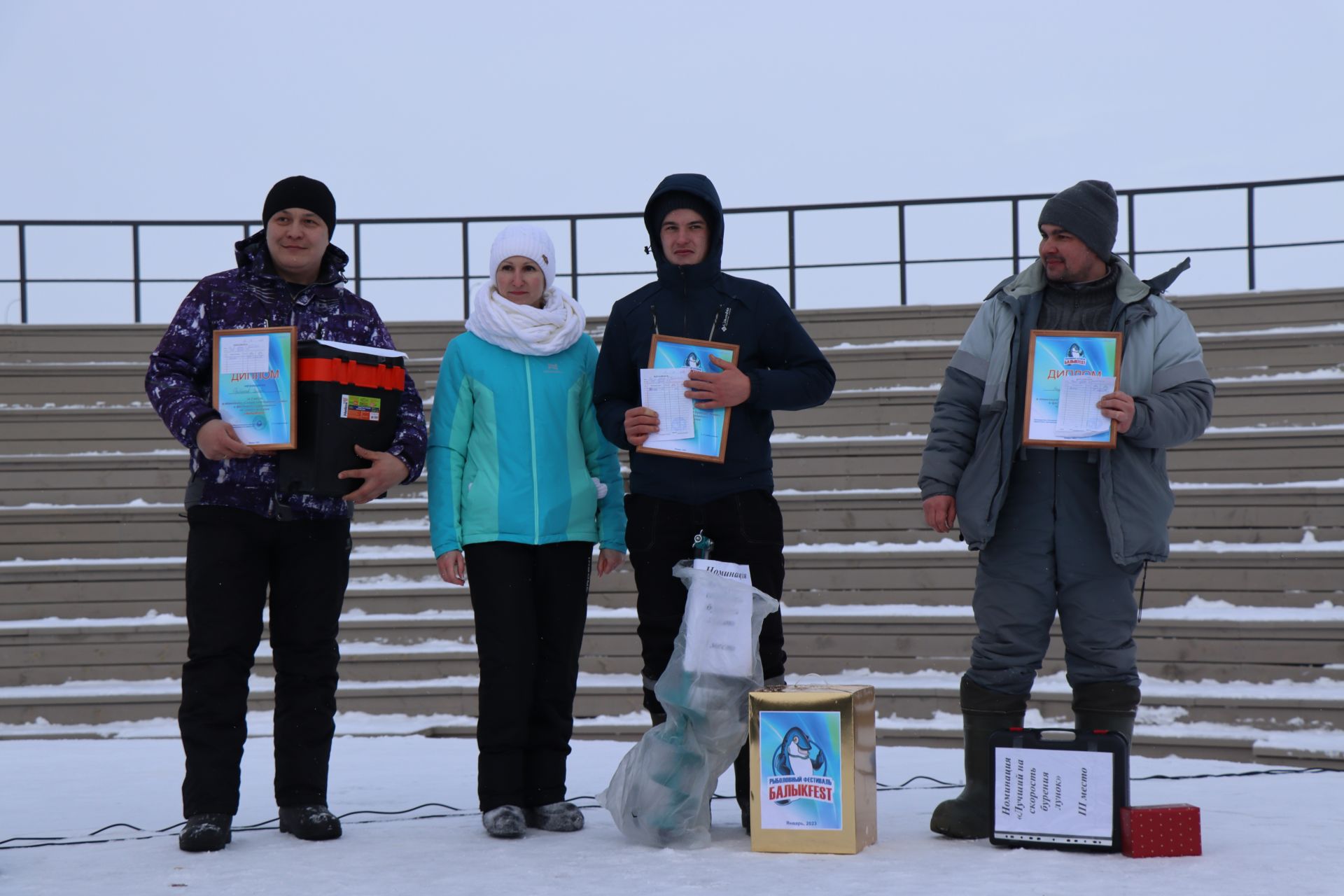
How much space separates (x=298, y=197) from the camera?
2.81 meters

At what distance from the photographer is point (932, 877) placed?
7.62 ft

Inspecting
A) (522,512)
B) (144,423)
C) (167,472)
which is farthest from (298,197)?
(144,423)

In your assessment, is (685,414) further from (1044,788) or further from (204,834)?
(204,834)

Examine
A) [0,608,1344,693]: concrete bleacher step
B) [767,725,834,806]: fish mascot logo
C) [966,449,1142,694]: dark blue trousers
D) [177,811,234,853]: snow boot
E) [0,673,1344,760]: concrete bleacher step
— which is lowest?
[0,673,1344,760]: concrete bleacher step

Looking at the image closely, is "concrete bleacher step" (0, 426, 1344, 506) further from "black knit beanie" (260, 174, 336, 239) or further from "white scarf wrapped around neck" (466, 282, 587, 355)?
"black knit beanie" (260, 174, 336, 239)

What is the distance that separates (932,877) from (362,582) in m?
4.42

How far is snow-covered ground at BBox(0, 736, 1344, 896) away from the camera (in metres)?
2.28

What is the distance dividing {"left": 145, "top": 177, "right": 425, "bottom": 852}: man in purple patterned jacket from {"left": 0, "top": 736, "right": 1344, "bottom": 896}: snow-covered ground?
167mm

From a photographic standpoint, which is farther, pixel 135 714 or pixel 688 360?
pixel 135 714

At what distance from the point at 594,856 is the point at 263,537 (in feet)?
3.21

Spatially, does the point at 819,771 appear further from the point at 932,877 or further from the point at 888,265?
the point at 888,265

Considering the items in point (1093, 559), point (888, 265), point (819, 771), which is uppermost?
point (888, 265)

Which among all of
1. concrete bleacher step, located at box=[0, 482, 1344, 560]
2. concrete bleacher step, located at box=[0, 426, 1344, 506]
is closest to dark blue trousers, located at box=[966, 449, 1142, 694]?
concrete bleacher step, located at box=[0, 482, 1344, 560]

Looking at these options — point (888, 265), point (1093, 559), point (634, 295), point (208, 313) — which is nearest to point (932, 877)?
point (1093, 559)
